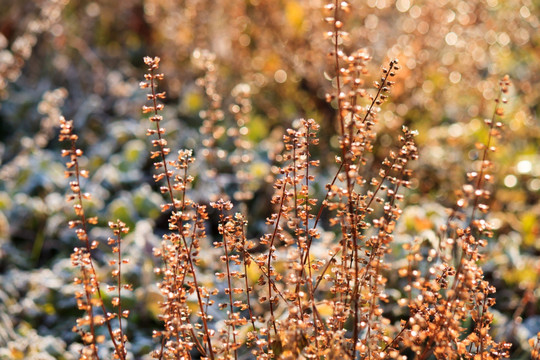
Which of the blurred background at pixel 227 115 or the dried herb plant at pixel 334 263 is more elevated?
the blurred background at pixel 227 115

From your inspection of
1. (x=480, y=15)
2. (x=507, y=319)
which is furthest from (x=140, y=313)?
(x=480, y=15)

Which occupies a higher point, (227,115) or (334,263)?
(227,115)

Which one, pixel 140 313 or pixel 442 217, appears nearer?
pixel 140 313

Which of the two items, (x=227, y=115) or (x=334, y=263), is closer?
(x=334, y=263)

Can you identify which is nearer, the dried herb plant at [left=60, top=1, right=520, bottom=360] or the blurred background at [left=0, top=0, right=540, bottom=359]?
the dried herb plant at [left=60, top=1, right=520, bottom=360]

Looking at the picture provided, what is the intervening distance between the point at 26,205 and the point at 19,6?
2.99m

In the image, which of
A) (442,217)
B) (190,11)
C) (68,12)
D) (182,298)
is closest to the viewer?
(182,298)

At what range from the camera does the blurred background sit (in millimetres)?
3393

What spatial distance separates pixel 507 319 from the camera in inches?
A: 125

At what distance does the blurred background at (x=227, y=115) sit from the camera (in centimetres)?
339

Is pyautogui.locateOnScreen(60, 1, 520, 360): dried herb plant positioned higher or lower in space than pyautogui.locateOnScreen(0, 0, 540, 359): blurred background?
lower

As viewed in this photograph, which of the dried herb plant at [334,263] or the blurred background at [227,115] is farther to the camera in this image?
the blurred background at [227,115]

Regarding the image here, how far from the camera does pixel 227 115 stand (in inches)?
196

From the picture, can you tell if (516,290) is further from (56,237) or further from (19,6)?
(19,6)
